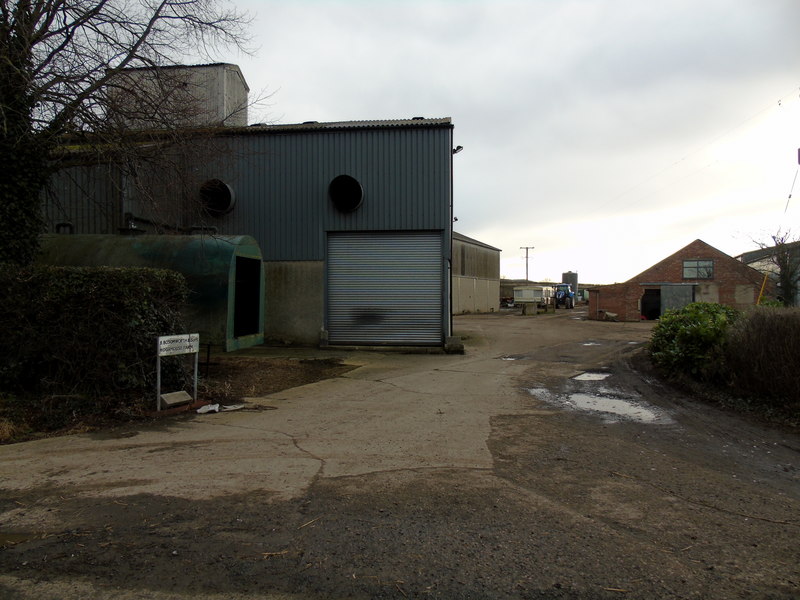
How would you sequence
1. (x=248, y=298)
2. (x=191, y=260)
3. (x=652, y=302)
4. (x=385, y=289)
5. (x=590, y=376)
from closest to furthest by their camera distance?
(x=590, y=376), (x=191, y=260), (x=248, y=298), (x=385, y=289), (x=652, y=302)

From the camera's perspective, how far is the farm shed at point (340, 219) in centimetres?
1698

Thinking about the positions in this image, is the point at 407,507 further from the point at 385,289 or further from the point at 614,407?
the point at 385,289

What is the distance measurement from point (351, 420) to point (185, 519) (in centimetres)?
370

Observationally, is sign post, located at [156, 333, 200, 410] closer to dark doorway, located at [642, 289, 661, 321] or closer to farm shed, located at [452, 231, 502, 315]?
farm shed, located at [452, 231, 502, 315]

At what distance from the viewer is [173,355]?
27.9 ft

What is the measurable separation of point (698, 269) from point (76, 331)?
43.9 m

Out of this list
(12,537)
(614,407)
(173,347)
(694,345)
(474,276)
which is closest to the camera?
(12,537)

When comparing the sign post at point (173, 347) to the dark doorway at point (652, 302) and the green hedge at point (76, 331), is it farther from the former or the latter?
the dark doorway at point (652, 302)

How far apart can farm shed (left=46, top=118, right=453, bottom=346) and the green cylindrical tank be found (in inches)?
101

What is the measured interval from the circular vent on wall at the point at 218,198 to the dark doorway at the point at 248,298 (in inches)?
116

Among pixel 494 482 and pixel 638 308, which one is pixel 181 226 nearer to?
pixel 494 482

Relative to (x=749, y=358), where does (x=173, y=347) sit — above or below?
above

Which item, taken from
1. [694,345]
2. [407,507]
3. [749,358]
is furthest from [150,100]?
[694,345]

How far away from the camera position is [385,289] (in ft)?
56.3
